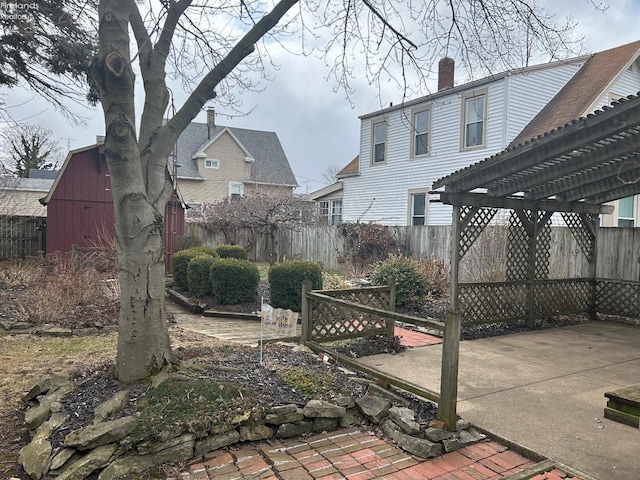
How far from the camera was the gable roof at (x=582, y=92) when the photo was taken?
12906 millimetres

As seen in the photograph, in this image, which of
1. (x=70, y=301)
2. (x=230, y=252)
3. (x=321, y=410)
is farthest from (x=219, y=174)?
(x=321, y=410)

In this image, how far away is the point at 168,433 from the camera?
3131mm

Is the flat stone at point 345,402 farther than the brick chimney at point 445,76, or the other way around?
the brick chimney at point 445,76

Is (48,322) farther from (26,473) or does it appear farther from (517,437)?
(517,437)

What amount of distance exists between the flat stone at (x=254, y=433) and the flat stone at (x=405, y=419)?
3.36 feet

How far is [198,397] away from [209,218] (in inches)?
685

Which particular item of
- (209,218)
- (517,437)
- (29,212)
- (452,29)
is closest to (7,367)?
(517,437)

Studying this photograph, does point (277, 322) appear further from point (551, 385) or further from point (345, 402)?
point (551, 385)

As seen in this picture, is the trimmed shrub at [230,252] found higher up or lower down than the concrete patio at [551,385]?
higher up

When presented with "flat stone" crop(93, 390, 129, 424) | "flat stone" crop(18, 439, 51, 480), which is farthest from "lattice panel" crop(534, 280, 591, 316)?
"flat stone" crop(18, 439, 51, 480)

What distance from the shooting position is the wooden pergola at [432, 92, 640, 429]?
5.59 m

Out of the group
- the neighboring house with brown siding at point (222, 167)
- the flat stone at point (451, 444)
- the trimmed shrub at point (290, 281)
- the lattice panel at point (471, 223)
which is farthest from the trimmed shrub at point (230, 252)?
the neighboring house with brown siding at point (222, 167)

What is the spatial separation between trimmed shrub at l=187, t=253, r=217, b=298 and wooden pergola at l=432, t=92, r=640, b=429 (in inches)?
207

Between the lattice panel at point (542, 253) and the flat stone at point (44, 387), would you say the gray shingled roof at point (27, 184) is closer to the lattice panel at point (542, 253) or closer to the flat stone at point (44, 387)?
the flat stone at point (44, 387)
